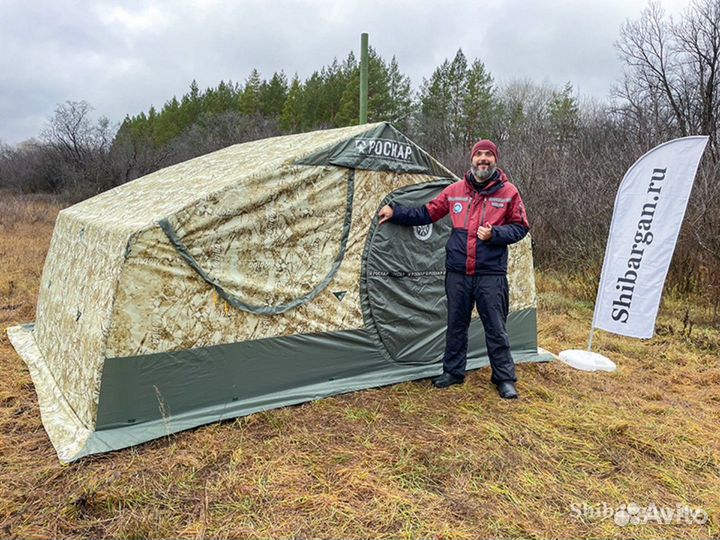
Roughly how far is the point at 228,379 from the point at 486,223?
2.28m

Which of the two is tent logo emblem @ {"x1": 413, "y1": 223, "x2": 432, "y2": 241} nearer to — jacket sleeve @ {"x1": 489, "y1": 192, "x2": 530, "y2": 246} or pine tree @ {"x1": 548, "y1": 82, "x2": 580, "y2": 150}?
jacket sleeve @ {"x1": 489, "y1": 192, "x2": 530, "y2": 246}

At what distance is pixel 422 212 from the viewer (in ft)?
13.7

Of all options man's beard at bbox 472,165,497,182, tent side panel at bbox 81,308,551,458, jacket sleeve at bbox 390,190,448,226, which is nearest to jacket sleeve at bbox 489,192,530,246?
man's beard at bbox 472,165,497,182

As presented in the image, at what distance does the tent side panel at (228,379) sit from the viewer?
3062mm

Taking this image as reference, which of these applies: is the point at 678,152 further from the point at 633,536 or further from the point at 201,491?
the point at 201,491

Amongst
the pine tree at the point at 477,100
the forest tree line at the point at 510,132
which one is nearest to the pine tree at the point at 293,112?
the forest tree line at the point at 510,132

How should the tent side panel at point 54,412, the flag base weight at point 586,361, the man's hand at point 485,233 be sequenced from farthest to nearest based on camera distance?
the flag base weight at point 586,361 < the man's hand at point 485,233 < the tent side panel at point 54,412

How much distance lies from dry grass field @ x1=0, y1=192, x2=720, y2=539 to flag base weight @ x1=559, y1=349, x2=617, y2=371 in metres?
0.45

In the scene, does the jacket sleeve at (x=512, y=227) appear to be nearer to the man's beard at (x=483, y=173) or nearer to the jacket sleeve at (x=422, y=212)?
the man's beard at (x=483, y=173)

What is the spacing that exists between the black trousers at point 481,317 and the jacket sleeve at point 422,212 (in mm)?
511

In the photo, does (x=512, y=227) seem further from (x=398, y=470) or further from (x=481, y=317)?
(x=398, y=470)

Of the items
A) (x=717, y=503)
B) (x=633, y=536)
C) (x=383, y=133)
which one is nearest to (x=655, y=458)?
(x=717, y=503)

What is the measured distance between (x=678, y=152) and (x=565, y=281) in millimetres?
4794

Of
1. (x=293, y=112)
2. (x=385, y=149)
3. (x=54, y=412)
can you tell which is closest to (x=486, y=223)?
(x=385, y=149)
